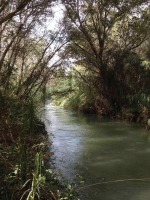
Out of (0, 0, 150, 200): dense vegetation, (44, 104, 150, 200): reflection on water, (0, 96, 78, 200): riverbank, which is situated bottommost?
(44, 104, 150, 200): reflection on water

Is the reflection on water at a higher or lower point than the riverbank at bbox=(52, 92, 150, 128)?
lower

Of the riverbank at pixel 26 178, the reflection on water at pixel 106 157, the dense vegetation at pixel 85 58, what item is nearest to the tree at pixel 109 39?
the dense vegetation at pixel 85 58

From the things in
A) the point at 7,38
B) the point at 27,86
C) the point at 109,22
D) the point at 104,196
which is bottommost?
the point at 104,196

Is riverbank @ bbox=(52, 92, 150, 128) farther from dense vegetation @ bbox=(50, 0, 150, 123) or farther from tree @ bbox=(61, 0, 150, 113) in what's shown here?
tree @ bbox=(61, 0, 150, 113)

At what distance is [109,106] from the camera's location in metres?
21.2

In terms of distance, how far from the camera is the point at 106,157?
405 inches

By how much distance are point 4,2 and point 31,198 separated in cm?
506

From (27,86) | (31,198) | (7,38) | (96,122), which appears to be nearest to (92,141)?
(27,86)

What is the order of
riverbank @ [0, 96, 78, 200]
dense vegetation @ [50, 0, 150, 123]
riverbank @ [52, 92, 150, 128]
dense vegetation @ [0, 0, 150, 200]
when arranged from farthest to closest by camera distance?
dense vegetation @ [50, 0, 150, 123] → riverbank @ [52, 92, 150, 128] → dense vegetation @ [0, 0, 150, 200] → riverbank @ [0, 96, 78, 200]

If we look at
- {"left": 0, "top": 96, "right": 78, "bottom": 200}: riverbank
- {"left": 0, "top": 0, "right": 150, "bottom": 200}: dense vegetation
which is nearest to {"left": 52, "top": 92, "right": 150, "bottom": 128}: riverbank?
→ {"left": 0, "top": 0, "right": 150, "bottom": 200}: dense vegetation

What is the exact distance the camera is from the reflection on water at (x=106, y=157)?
23.6 ft

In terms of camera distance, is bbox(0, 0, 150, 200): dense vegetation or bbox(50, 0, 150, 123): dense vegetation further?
bbox(50, 0, 150, 123): dense vegetation

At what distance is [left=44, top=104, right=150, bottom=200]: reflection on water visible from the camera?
720 cm

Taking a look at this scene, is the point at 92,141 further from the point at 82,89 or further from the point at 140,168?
the point at 82,89
